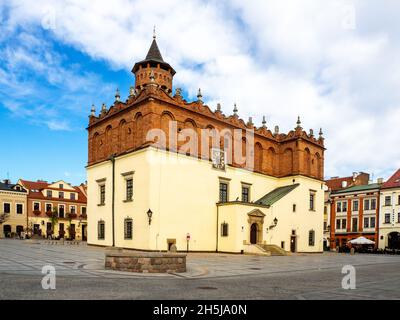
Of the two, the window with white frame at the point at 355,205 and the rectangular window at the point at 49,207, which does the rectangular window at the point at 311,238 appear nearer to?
the window with white frame at the point at 355,205

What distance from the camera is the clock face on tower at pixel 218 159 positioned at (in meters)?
36.8

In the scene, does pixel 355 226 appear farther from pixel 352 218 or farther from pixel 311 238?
pixel 311 238

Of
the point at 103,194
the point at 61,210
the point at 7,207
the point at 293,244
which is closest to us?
the point at 103,194

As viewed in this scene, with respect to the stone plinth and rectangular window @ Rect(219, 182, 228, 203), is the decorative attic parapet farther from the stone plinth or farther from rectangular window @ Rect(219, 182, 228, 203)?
the stone plinth

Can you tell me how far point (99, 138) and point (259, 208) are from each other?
706 inches

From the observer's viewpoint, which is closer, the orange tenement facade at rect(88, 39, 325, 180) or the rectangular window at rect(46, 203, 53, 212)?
the orange tenement facade at rect(88, 39, 325, 180)

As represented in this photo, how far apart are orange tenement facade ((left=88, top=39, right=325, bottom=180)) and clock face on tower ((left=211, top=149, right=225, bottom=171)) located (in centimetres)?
97

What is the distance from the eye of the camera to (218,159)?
37.3 m

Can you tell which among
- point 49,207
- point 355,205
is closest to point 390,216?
point 355,205

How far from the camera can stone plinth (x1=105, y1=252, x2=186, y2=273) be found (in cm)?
1652

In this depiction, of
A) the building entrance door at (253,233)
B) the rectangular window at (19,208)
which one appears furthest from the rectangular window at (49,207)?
the building entrance door at (253,233)

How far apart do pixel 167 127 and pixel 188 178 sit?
4939 mm

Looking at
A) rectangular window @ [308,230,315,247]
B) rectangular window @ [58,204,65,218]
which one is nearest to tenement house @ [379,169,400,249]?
rectangular window @ [308,230,315,247]

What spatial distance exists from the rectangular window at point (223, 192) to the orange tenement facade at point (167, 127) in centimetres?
274
